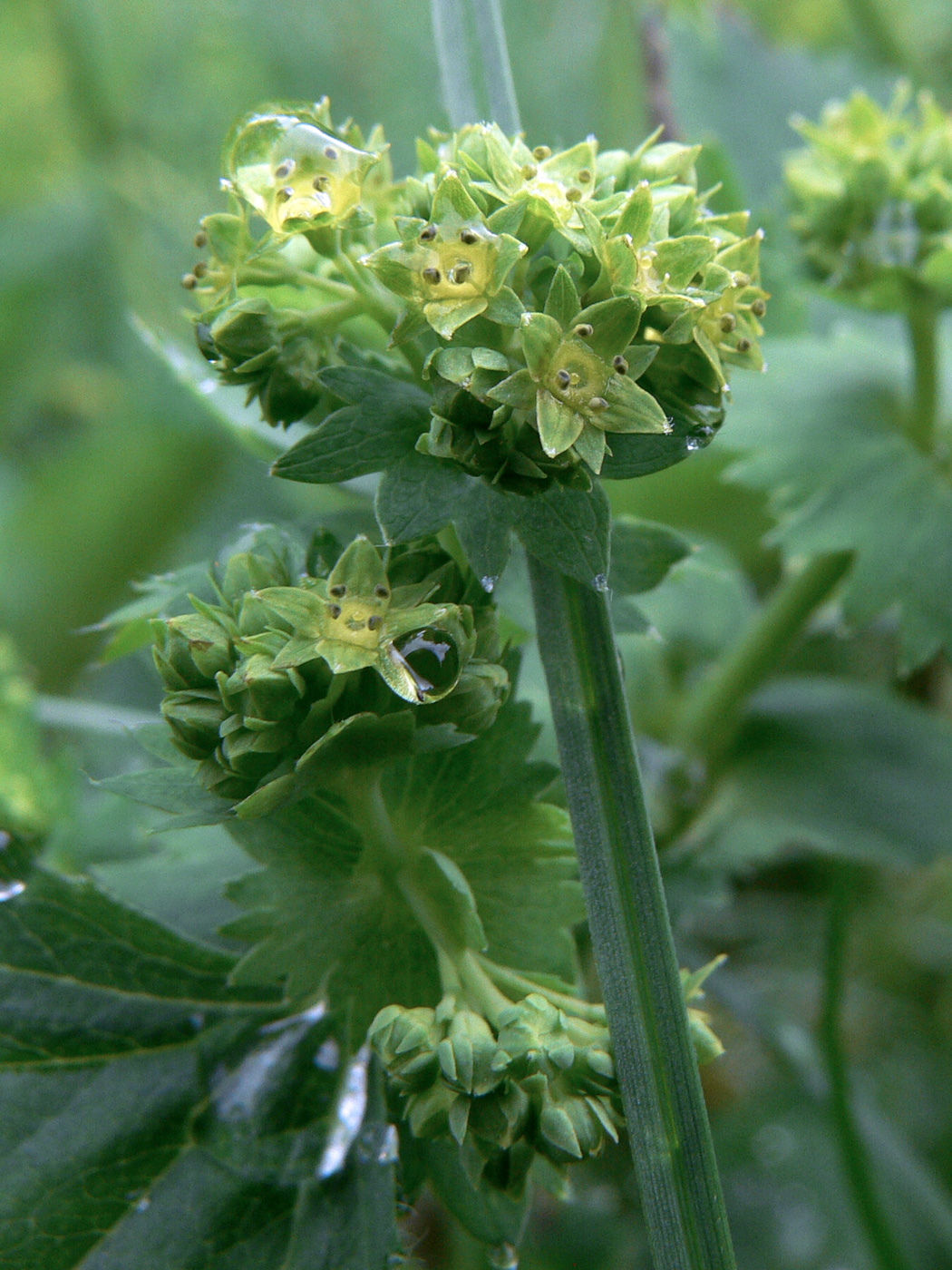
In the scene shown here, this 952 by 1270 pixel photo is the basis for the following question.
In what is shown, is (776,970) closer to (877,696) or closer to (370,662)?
(877,696)

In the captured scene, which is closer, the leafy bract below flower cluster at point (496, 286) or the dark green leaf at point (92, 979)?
the leafy bract below flower cluster at point (496, 286)

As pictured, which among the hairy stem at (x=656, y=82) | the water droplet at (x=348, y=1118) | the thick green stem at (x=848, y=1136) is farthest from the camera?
the hairy stem at (x=656, y=82)

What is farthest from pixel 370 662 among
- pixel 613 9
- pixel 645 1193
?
pixel 613 9

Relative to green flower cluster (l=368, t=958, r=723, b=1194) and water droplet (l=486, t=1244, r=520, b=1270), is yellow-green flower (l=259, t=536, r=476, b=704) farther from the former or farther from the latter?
water droplet (l=486, t=1244, r=520, b=1270)

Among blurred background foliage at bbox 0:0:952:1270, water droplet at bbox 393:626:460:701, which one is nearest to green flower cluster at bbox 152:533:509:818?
water droplet at bbox 393:626:460:701

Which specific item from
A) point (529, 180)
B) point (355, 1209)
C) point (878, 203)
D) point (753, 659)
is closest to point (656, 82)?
point (878, 203)

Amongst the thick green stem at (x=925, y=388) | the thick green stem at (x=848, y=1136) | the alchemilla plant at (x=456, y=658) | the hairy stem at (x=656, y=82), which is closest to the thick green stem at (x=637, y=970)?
the alchemilla plant at (x=456, y=658)

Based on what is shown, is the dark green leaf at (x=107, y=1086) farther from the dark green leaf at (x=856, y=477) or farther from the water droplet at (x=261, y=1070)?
the dark green leaf at (x=856, y=477)
